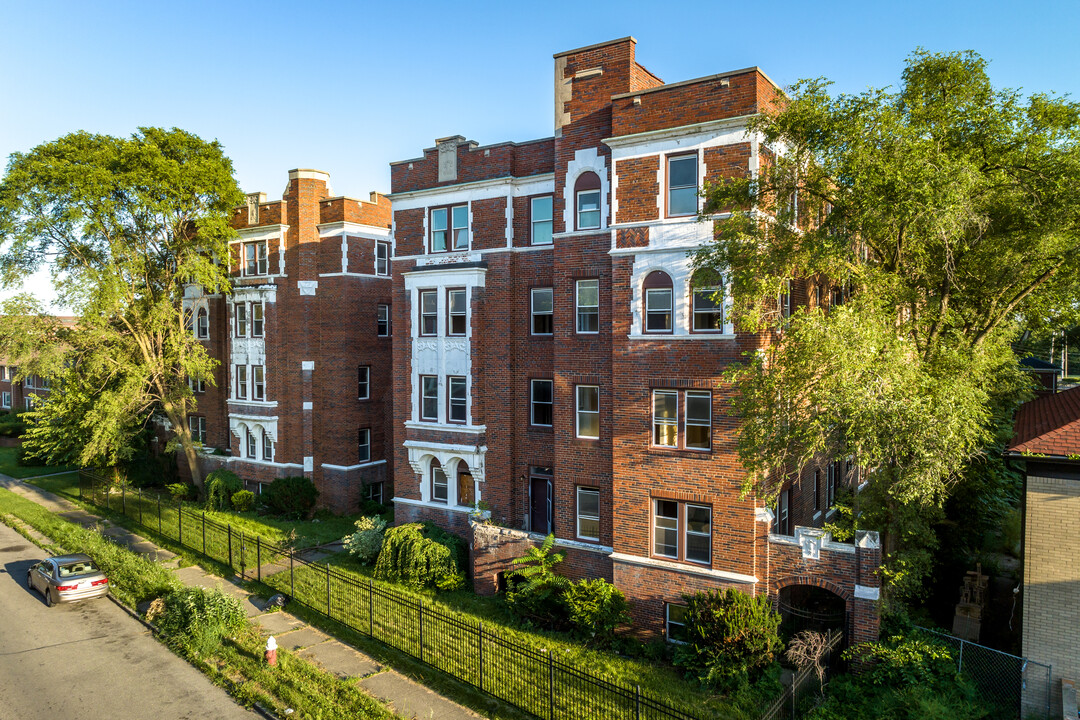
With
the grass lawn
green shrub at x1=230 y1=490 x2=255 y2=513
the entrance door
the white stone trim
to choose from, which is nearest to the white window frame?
the entrance door

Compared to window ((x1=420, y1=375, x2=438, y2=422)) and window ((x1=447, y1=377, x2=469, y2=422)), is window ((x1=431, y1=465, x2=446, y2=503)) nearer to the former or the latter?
window ((x1=420, y1=375, x2=438, y2=422))

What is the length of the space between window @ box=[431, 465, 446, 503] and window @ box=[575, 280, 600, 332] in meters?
8.31

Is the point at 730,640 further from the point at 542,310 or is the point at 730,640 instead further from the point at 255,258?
the point at 255,258

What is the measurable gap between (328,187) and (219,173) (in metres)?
5.12

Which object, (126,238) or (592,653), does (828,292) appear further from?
(126,238)

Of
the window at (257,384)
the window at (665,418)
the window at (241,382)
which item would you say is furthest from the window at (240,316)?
the window at (665,418)

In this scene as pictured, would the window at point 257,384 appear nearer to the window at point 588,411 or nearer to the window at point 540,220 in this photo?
the window at point 540,220

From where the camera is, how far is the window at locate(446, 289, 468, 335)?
2212 centimetres

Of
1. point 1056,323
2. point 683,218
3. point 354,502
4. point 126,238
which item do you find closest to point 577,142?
point 683,218

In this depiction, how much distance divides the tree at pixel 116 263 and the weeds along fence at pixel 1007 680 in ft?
101

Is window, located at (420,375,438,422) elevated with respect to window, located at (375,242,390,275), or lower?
lower

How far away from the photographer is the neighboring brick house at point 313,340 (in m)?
29.0

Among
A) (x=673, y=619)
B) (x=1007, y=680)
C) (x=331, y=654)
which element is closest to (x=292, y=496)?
(x=331, y=654)

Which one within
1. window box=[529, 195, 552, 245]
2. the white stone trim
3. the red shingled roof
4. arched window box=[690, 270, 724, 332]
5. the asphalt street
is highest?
window box=[529, 195, 552, 245]
